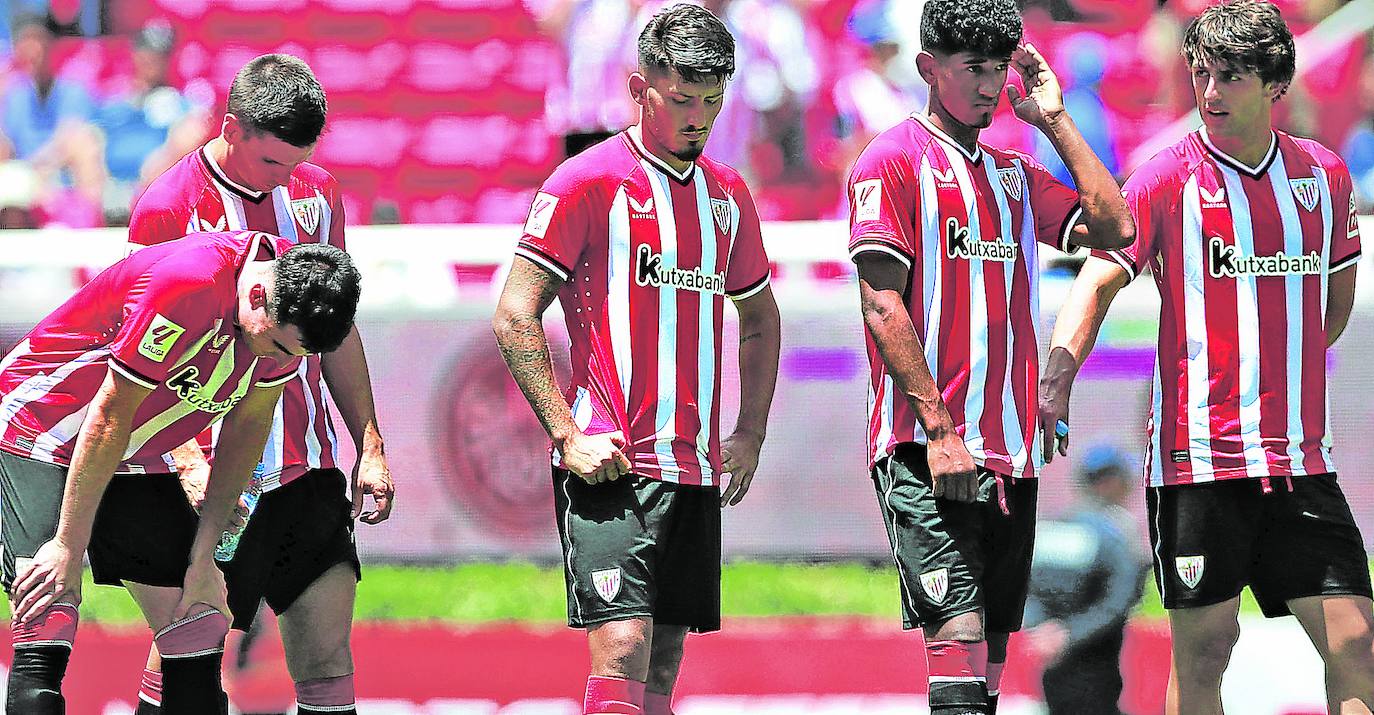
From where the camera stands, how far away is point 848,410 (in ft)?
22.0

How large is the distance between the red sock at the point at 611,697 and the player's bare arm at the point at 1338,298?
6.83ft

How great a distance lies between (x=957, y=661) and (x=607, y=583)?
0.81 metres

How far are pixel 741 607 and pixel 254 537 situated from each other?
2532 mm

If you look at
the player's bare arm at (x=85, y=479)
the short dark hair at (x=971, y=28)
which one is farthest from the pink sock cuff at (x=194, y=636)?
the short dark hair at (x=971, y=28)

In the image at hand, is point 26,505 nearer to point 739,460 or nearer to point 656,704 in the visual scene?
point 656,704

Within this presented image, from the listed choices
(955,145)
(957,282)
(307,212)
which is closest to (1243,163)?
(955,145)

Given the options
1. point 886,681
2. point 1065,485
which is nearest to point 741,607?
point 886,681

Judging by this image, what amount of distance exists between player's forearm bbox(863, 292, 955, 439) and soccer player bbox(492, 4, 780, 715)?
16.9 inches

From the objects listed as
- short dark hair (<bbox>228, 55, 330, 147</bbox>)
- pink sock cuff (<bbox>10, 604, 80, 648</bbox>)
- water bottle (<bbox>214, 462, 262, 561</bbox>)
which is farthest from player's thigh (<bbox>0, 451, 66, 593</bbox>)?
short dark hair (<bbox>228, 55, 330, 147</bbox>)

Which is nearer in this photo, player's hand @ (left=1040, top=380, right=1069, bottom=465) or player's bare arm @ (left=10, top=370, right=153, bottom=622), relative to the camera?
player's bare arm @ (left=10, top=370, right=153, bottom=622)

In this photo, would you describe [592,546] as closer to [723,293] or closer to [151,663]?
[723,293]

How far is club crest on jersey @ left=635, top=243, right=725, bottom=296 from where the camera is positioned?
404 cm

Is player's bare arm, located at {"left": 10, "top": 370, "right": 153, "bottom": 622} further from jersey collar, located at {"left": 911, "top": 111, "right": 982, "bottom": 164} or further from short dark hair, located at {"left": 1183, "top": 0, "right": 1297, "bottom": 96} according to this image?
short dark hair, located at {"left": 1183, "top": 0, "right": 1297, "bottom": 96}

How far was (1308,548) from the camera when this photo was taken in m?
4.29
